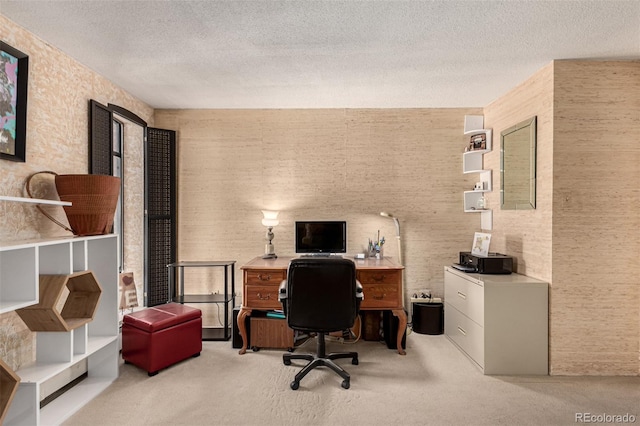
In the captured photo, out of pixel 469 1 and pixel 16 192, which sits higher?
pixel 469 1

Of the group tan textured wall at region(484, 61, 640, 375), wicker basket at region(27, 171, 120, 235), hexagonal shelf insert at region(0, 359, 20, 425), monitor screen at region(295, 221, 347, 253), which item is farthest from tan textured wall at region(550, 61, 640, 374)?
hexagonal shelf insert at region(0, 359, 20, 425)

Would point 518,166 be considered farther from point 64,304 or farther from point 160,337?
point 64,304

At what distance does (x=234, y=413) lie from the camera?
2467mm

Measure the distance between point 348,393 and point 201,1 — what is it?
9.60ft

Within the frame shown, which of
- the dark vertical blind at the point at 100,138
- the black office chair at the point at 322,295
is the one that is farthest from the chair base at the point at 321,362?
the dark vertical blind at the point at 100,138

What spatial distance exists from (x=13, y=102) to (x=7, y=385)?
70.1 inches

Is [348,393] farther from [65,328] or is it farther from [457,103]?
[457,103]

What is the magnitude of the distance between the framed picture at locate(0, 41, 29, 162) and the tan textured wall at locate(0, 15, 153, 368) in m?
0.09

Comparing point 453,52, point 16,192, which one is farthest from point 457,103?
point 16,192

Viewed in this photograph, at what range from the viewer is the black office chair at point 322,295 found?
280 cm

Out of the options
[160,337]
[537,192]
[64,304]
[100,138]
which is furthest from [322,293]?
[100,138]

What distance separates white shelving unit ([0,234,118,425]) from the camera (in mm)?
2102

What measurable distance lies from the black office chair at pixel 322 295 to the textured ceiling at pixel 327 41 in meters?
1.71

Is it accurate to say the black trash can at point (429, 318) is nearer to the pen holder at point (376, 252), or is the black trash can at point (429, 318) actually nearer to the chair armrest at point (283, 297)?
the pen holder at point (376, 252)
